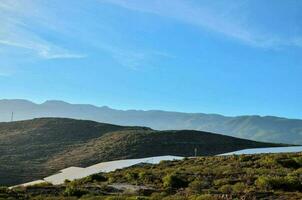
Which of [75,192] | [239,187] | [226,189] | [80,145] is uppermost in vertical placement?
[80,145]

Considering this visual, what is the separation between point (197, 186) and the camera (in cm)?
3247

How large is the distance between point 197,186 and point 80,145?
89.8 meters

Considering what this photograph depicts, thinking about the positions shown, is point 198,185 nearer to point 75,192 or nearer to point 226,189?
point 226,189

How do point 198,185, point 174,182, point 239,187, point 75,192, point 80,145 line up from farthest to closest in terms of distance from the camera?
point 80,145 < point 174,182 < point 198,185 < point 75,192 < point 239,187

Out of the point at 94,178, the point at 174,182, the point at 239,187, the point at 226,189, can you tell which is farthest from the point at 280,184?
the point at 94,178

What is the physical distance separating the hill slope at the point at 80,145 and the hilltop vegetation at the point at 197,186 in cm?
3984

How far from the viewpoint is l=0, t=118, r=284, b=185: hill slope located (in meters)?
94.1

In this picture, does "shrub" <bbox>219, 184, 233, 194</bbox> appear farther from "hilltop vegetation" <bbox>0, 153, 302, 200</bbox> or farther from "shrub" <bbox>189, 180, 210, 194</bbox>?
"shrub" <bbox>189, 180, 210, 194</bbox>

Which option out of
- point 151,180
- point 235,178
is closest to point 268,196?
point 235,178

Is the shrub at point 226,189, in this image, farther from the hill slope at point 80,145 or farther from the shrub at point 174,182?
the hill slope at point 80,145

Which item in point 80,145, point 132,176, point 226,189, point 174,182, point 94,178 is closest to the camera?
point 226,189

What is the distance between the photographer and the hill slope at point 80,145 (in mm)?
94062

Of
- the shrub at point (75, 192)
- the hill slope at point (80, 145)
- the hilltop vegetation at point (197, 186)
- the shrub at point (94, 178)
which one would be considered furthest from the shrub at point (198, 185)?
the hill slope at point (80, 145)

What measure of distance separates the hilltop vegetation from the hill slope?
131ft
